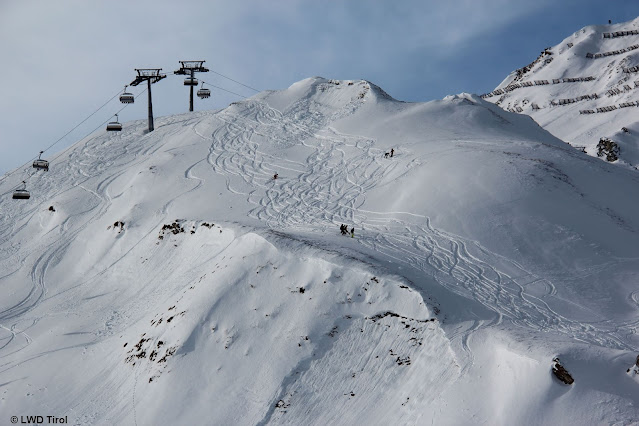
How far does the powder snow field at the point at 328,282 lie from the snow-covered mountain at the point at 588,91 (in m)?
31.1

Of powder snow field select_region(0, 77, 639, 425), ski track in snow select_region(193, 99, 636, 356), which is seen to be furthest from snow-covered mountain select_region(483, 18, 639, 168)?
ski track in snow select_region(193, 99, 636, 356)

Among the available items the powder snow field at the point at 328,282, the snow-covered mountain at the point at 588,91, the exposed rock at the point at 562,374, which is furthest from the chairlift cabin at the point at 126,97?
the snow-covered mountain at the point at 588,91

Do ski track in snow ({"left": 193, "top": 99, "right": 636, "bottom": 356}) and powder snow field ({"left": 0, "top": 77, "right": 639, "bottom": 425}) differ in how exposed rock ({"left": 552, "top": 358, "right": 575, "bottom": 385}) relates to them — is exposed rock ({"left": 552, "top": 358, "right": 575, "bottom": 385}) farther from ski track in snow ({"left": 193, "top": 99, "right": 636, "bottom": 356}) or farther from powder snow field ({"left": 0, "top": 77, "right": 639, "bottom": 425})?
ski track in snow ({"left": 193, "top": 99, "right": 636, "bottom": 356})

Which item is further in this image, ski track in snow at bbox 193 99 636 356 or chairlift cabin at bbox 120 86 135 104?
chairlift cabin at bbox 120 86 135 104

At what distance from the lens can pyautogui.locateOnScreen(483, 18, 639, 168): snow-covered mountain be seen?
64938mm

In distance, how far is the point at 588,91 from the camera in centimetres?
8262

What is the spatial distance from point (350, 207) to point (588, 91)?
6580 cm

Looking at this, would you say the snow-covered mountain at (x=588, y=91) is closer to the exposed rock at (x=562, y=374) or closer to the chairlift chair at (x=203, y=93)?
the chairlift chair at (x=203, y=93)

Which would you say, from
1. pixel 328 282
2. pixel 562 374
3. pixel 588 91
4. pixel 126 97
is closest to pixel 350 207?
pixel 328 282

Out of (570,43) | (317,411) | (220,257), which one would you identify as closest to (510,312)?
(317,411)

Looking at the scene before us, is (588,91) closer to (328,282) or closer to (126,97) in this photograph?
(126,97)

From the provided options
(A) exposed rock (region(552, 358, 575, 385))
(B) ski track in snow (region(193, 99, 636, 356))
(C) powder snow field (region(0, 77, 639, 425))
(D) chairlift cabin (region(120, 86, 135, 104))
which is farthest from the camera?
(D) chairlift cabin (region(120, 86, 135, 104))

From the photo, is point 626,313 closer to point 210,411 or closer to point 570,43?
point 210,411

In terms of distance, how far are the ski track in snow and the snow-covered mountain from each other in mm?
35270
